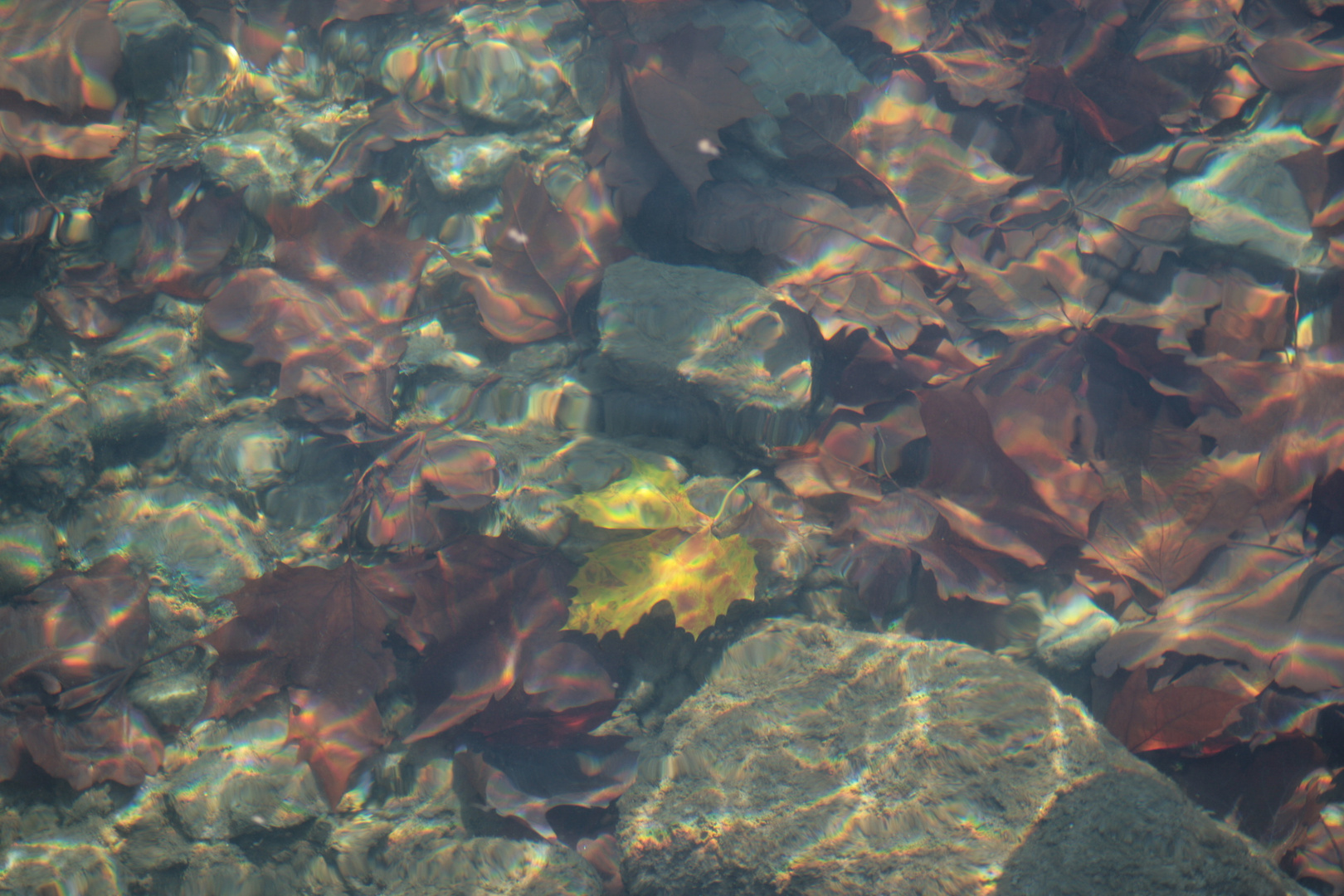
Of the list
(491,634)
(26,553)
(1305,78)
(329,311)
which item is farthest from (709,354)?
(1305,78)

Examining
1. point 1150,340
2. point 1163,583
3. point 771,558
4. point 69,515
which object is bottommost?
point 69,515

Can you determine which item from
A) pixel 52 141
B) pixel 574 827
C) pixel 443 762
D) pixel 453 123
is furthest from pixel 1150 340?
pixel 52 141

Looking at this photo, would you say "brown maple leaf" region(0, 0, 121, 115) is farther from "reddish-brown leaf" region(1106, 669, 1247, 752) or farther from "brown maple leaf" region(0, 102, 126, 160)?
"reddish-brown leaf" region(1106, 669, 1247, 752)

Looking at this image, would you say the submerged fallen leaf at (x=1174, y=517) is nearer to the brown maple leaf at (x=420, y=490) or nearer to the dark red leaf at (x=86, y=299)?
the brown maple leaf at (x=420, y=490)

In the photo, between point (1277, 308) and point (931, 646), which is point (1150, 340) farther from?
point (931, 646)

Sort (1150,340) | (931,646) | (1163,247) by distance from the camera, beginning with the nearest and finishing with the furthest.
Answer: (931,646) < (1150,340) < (1163,247)

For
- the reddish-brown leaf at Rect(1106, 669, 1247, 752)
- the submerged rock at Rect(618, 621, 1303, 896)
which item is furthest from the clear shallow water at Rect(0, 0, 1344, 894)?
the submerged rock at Rect(618, 621, 1303, 896)

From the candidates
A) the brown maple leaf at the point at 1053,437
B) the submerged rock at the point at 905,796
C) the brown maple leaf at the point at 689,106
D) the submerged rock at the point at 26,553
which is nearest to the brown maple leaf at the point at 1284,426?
the brown maple leaf at the point at 1053,437
